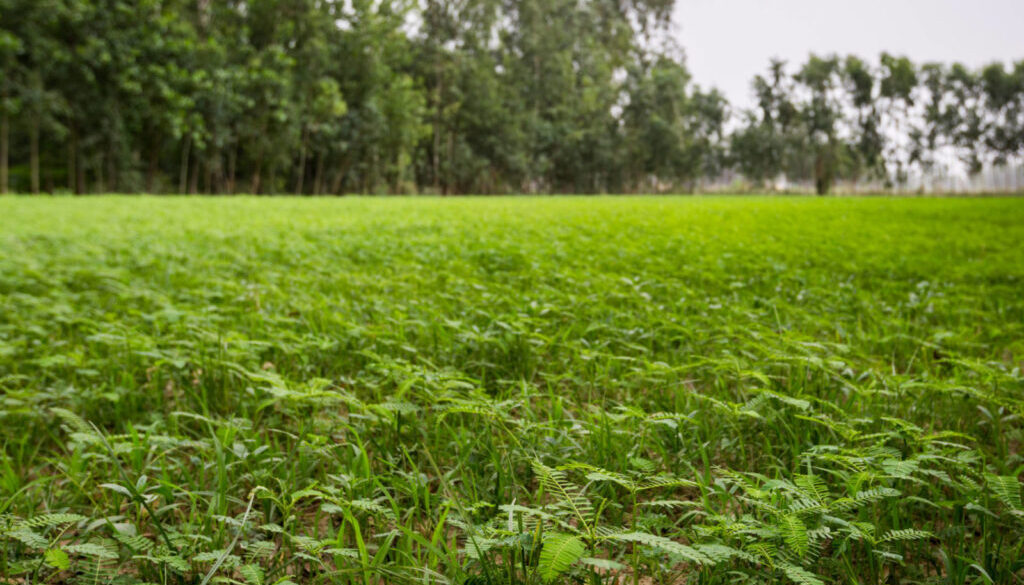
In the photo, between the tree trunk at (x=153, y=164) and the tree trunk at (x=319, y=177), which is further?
the tree trunk at (x=319, y=177)

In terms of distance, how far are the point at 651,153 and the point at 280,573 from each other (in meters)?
60.1

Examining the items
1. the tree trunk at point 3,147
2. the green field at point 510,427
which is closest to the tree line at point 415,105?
the tree trunk at point 3,147

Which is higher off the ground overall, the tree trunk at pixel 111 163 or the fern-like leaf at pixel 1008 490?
the tree trunk at pixel 111 163

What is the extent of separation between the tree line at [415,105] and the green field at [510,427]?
32.6m

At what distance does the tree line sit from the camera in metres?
31.8

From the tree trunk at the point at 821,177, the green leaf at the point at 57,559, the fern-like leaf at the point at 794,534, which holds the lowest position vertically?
the green leaf at the point at 57,559

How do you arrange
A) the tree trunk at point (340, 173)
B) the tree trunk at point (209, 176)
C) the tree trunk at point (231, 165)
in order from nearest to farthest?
the tree trunk at point (209, 176) → the tree trunk at point (231, 165) → the tree trunk at point (340, 173)

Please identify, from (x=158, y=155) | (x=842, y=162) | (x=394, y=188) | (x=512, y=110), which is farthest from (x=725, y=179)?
(x=158, y=155)

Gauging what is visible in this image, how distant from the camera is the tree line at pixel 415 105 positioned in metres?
31.8

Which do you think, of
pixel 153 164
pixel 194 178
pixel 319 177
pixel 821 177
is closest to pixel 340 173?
pixel 319 177

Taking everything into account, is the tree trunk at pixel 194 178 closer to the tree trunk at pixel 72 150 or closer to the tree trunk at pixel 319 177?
the tree trunk at pixel 72 150

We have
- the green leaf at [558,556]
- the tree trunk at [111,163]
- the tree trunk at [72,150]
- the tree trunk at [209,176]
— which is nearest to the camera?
the green leaf at [558,556]

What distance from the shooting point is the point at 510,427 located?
226 centimetres

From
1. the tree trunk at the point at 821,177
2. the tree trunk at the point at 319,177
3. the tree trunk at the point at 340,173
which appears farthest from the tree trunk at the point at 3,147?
the tree trunk at the point at 821,177
